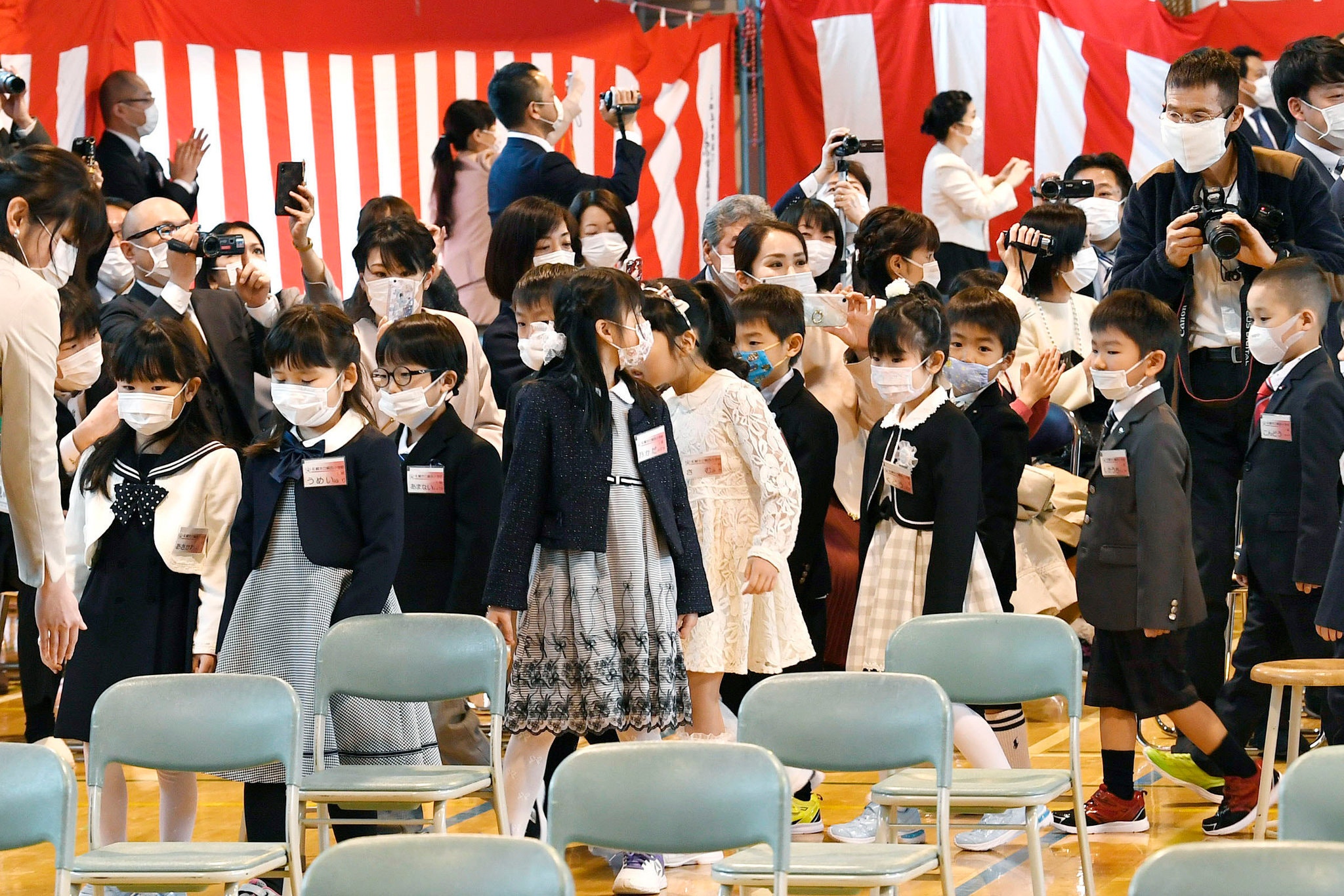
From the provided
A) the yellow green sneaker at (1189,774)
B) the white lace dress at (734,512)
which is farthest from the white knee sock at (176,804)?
the yellow green sneaker at (1189,774)

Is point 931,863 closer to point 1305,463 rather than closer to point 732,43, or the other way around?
point 1305,463

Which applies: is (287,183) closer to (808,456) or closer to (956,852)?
(808,456)

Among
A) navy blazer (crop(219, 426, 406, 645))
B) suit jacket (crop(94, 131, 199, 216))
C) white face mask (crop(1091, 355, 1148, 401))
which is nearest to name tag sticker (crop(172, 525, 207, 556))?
navy blazer (crop(219, 426, 406, 645))

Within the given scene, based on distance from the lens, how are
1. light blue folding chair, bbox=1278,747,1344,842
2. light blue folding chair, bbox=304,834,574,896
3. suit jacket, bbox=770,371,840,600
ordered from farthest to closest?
suit jacket, bbox=770,371,840,600 → light blue folding chair, bbox=1278,747,1344,842 → light blue folding chair, bbox=304,834,574,896

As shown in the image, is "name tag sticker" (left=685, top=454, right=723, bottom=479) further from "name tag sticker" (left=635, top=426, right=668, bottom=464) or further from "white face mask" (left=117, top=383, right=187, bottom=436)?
"white face mask" (left=117, top=383, right=187, bottom=436)

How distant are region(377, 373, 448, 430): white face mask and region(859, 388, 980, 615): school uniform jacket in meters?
1.29

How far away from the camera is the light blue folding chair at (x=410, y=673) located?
3797 mm

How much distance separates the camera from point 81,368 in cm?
529

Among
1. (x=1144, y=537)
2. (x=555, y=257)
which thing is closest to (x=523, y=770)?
(x=1144, y=537)

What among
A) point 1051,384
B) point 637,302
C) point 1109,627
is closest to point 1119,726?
point 1109,627

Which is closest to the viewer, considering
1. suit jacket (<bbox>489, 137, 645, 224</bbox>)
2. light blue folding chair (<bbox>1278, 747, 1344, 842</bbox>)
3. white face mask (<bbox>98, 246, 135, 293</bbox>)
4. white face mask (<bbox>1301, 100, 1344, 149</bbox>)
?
light blue folding chair (<bbox>1278, 747, 1344, 842</bbox>)

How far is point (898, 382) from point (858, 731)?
1.53m

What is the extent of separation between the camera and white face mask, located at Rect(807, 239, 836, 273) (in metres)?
6.39

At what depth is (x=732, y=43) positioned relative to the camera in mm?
9422
